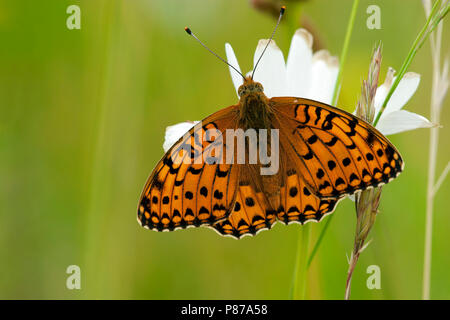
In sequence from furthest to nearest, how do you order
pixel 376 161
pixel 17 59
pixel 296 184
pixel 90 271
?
pixel 17 59
pixel 90 271
pixel 296 184
pixel 376 161

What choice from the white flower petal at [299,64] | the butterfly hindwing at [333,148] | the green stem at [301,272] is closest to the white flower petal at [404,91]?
the butterfly hindwing at [333,148]

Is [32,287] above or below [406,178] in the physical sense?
below

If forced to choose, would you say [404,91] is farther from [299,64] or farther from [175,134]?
[175,134]

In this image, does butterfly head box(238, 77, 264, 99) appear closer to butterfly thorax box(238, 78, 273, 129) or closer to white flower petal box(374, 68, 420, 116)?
butterfly thorax box(238, 78, 273, 129)

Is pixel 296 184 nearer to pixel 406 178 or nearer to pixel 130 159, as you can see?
pixel 130 159

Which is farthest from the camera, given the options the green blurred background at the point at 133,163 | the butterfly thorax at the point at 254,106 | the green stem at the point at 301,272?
the green blurred background at the point at 133,163

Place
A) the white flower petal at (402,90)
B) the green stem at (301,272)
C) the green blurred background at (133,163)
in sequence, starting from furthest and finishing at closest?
1. the green blurred background at (133,163)
2. the white flower petal at (402,90)
3. the green stem at (301,272)

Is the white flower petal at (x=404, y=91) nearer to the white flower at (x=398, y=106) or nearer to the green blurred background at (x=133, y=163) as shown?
the white flower at (x=398, y=106)

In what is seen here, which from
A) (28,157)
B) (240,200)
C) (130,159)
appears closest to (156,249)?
(130,159)

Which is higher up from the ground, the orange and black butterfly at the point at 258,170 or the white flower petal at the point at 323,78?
the white flower petal at the point at 323,78

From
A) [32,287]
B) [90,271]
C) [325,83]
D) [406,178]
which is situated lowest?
[32,287]
